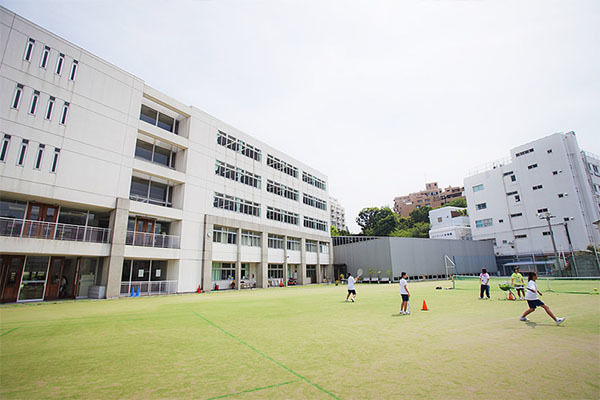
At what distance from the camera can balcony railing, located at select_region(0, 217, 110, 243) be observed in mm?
18769

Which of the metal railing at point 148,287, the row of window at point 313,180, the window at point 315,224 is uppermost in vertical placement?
the row of window at point 313,180

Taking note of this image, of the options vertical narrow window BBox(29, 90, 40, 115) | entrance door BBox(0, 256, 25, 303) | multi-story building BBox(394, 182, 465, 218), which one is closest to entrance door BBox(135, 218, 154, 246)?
entrance door BBox(0, 256, 25, 303)

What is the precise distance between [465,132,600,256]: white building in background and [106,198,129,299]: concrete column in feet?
194

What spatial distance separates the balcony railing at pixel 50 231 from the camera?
739 inches

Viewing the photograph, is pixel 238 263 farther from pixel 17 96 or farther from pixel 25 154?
pixel 17 96

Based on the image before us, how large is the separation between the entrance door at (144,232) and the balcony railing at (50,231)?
2.40 metres

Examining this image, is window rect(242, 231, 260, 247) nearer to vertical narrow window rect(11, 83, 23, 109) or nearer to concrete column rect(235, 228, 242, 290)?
concrete column rect(235, 228, 242, 290)

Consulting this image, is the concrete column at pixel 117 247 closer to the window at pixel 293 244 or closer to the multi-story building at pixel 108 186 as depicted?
the multi-story building at pixel 108 186

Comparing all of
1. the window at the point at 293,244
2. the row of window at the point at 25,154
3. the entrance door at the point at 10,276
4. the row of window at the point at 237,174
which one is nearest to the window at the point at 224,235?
the row of window at the point at 237,174

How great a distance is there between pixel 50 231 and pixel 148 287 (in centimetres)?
867

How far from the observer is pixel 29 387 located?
4547mm

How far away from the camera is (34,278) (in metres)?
20.6

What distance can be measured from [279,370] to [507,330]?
22.4 ft

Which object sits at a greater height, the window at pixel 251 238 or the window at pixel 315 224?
the window at pixel 315 224
